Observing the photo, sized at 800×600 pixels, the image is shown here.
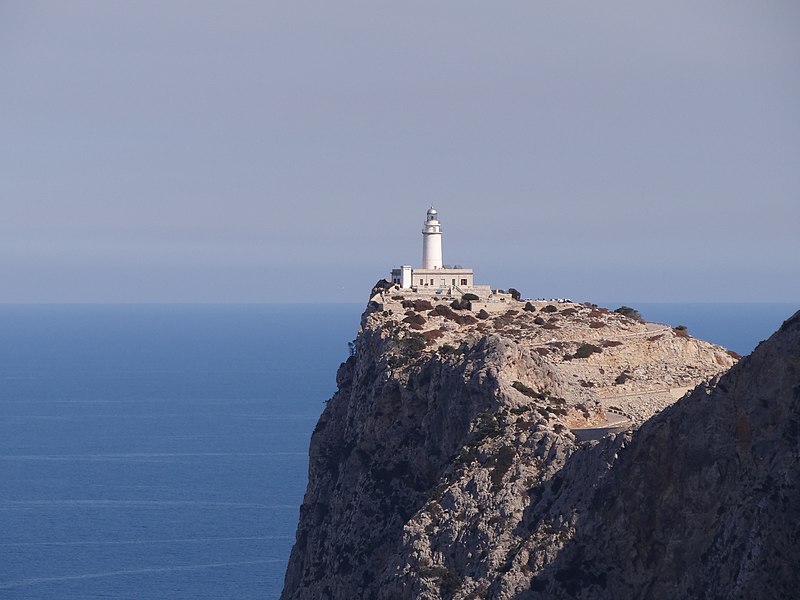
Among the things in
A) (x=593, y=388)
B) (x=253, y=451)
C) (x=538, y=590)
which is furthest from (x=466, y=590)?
(x=253, y=451)

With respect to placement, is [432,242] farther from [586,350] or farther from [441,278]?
[586,350]

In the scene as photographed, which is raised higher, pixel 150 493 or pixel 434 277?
pixel 434 277

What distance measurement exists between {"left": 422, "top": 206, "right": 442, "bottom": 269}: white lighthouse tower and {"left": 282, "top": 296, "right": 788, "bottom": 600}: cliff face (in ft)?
39.8

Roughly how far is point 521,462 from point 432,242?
35318 millimetres

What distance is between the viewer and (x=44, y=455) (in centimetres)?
11925

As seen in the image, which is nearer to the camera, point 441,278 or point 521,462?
point 521,462

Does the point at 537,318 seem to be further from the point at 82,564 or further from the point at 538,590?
the point at 82,564

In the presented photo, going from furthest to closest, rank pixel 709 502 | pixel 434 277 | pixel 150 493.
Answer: pixel 150 493 < pixel 434 277 < pixel 709 502

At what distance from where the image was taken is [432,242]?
226ft

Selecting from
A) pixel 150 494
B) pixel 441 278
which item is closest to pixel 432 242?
pixel 441 278

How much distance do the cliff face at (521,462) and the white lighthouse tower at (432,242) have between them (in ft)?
39.8

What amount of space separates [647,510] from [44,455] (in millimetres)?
96623

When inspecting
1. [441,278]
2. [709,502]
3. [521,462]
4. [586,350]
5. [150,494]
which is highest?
[441,278]

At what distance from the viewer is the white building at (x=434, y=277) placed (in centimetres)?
6400
